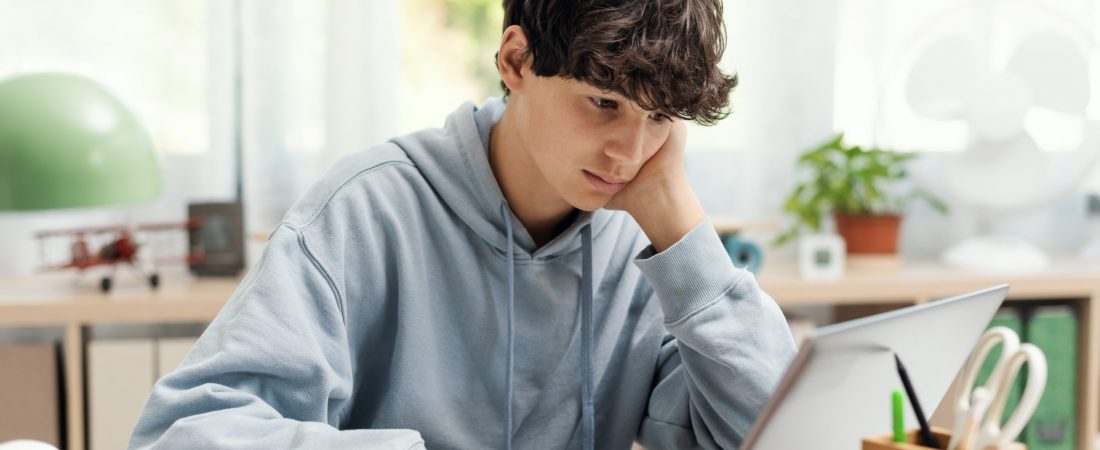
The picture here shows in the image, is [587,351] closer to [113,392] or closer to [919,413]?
[919,413]

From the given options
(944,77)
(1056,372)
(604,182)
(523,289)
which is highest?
(944,77)

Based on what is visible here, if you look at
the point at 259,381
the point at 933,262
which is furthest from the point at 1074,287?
the point at 259,381

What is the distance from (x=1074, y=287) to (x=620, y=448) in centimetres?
135

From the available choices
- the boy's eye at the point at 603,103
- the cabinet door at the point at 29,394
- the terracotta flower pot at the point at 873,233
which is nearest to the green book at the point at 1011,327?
the terracotta flower pot at the point at 873,233

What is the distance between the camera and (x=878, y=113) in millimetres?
2240

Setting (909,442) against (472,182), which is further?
(472,182)

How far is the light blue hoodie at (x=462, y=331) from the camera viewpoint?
89cm

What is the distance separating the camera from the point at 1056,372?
7.02 ft

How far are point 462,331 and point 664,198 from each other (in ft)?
0.83

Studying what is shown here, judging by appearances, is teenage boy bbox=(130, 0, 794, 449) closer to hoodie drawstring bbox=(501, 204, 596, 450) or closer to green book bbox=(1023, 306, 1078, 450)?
hoodie drawstring bbox=(501, 204, 596, 450)

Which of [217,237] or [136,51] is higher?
[136,51]

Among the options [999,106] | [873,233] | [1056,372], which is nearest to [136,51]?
[873,233]

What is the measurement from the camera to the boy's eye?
3.23 feet

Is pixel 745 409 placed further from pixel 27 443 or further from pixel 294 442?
pixel 27 443
